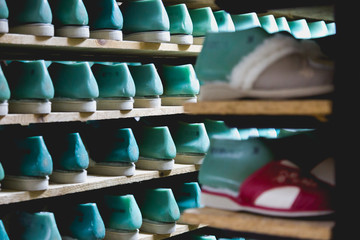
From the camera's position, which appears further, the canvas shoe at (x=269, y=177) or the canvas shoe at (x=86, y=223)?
the canvas shoe at (x=86, y=223)

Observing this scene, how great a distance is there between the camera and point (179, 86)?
283 centimetres

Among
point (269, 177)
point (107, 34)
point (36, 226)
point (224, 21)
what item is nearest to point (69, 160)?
point (36, 226)

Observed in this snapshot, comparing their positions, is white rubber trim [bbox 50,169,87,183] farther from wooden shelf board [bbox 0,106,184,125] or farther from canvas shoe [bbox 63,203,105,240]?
wooden shelf board [bbox 0,106,184,125]

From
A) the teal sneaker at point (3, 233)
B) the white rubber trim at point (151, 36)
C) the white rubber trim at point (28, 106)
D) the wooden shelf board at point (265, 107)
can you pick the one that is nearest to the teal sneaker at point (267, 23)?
the white rubber trim at point (151, 36)

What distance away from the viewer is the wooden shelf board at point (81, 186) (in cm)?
215

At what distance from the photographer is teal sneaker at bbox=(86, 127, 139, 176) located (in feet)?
8.39

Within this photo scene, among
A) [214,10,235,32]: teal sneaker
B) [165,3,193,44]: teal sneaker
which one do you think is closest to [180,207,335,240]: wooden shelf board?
[165,3,193,44]: teal sneaker

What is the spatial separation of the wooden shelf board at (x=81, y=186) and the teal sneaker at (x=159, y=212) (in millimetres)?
99

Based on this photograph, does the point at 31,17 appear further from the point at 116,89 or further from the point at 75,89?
the point at 116,89

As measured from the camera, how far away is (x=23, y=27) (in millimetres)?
2174

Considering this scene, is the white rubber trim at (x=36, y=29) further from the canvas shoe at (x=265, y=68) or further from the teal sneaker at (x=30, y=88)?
the canvas shoe at (x=265, y=68)

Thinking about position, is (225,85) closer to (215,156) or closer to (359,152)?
(215,156)

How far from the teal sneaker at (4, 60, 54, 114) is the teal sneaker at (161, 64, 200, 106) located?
2.42 feet

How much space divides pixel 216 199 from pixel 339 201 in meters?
0.25
